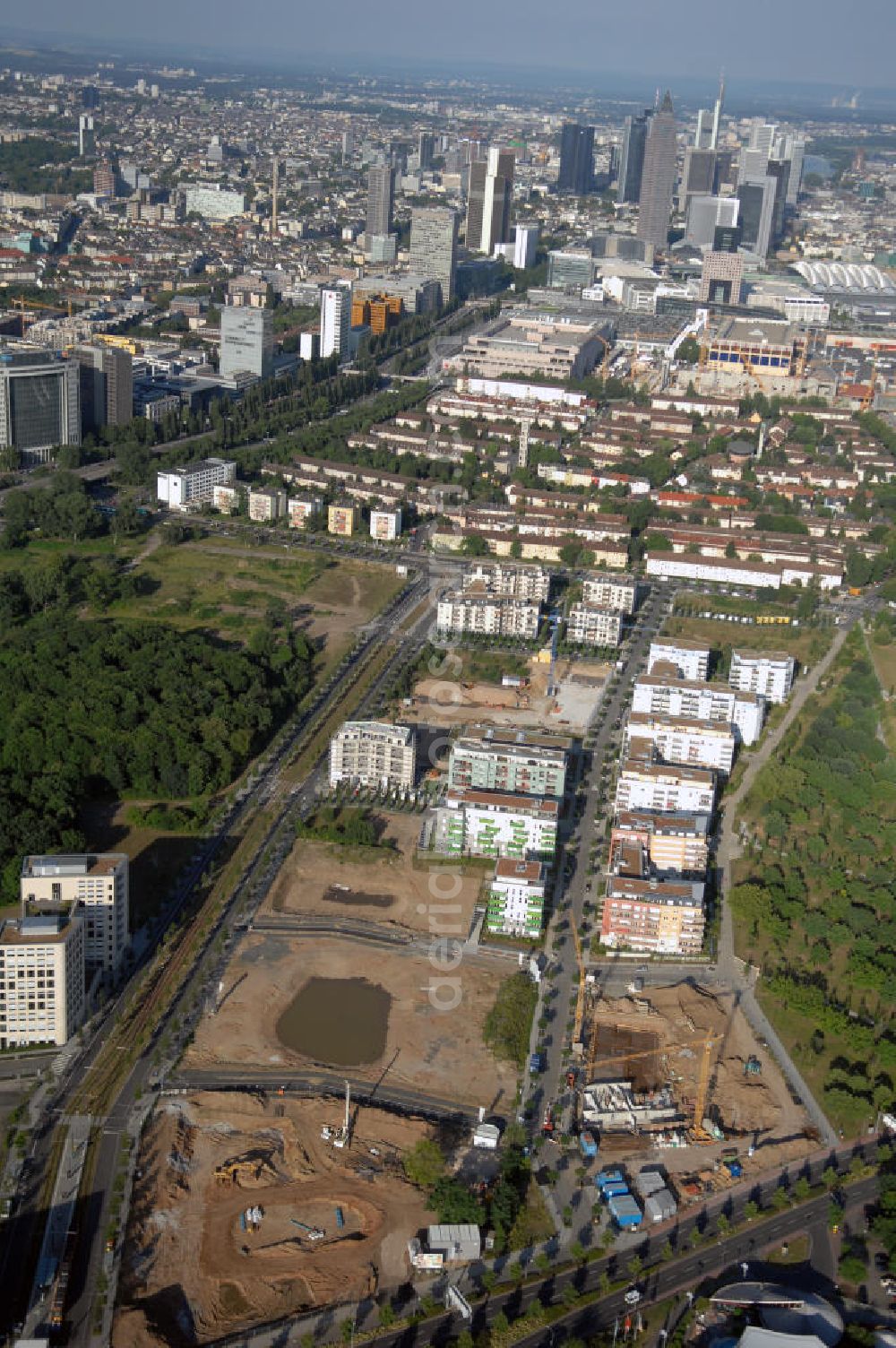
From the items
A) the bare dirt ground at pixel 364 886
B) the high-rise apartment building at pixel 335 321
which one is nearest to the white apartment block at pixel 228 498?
the high-rise apartment building at pixel 335 321

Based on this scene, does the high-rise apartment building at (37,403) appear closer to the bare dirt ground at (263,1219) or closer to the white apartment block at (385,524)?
the white apartment block at (385,524)

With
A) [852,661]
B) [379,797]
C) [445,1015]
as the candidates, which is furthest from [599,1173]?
[852,661]

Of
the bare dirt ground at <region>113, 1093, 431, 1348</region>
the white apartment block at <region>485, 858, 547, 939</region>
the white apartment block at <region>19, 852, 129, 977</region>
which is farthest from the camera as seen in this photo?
the white apartment block at <region>485, 858, 547, 939</region>

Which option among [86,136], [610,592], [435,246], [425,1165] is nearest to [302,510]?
[610,592]

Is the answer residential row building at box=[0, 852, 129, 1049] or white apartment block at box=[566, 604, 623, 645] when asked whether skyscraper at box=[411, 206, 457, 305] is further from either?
residential row building at box=[0, 852, 129, 1049]

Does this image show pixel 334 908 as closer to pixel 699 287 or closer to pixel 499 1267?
pixel 499 1267

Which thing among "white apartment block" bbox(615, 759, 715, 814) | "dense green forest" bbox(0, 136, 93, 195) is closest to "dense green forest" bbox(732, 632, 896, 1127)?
"white apartment block" bbox(615, 759, 715, 814)
